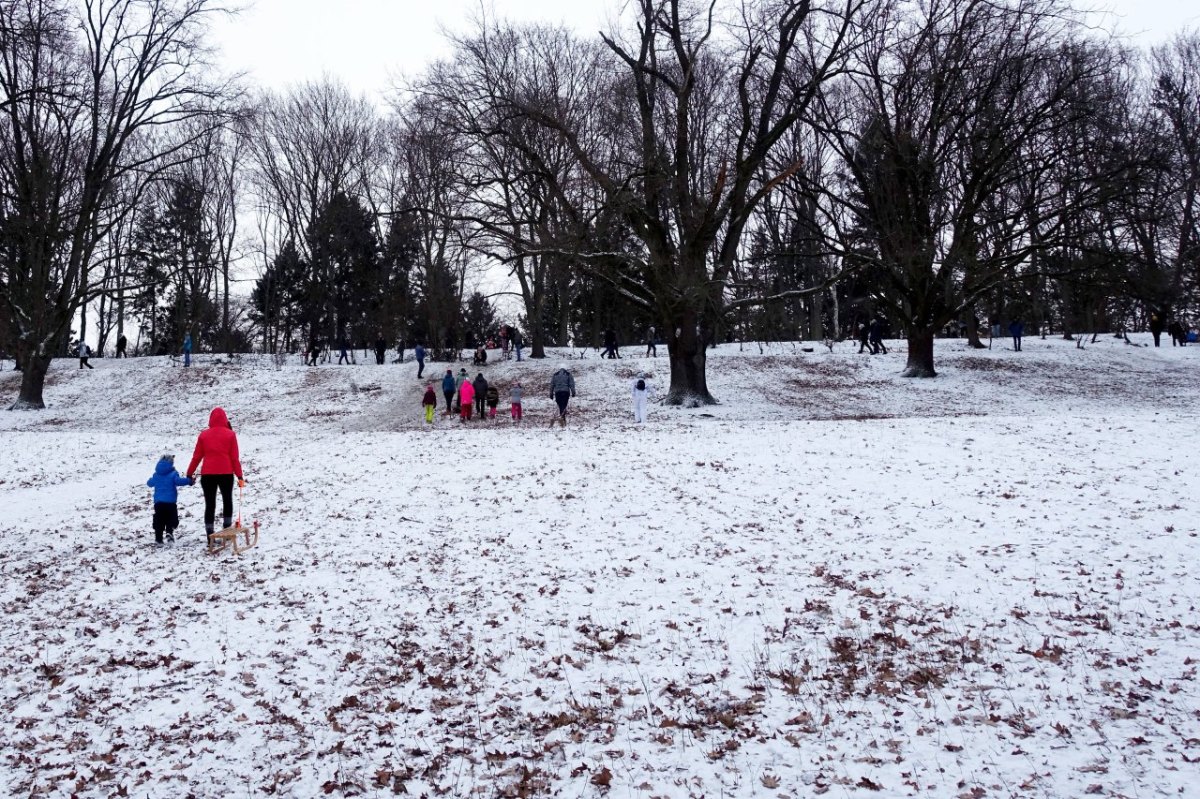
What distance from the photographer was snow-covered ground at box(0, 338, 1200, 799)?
18.6ft

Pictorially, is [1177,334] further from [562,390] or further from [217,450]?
[217,450]

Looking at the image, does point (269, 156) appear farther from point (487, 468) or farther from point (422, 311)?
point (487, 468)

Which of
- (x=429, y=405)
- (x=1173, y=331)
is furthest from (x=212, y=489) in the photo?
(x=1173, y=331)

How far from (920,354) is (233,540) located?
25730mm

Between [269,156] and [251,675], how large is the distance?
42.5 metres

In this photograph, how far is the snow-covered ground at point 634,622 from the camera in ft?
18.6

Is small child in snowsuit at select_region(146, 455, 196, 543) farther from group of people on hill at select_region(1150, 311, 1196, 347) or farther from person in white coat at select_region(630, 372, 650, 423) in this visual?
group of people on hill at select_region(1150, 311, 1196, 347)

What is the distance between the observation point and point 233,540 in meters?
10.8

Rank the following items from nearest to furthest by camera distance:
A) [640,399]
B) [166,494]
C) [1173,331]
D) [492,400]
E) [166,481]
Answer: [166,481] → [166,494] → [640,399] → [492,400] → [1173,331]

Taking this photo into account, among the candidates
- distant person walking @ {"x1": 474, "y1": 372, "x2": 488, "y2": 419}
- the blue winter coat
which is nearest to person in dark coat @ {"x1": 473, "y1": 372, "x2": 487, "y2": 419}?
distant person walking @ {"x1": 474, "y1": 372, "x2": 488, "y2": 419}

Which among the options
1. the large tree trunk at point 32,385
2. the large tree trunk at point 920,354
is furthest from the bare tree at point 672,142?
the large tree trunk at point 32,385

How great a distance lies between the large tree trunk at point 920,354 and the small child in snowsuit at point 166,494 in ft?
84.2

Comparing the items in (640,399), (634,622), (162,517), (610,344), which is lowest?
(634,622)

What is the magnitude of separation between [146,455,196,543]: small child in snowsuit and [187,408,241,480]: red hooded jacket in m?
0.24
